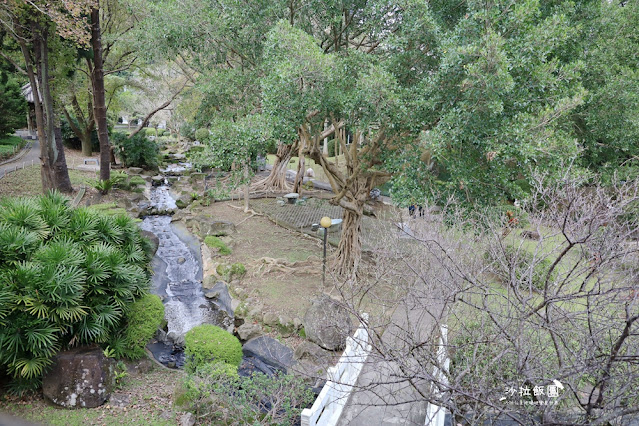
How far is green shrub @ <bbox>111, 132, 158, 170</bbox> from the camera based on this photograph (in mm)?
24969

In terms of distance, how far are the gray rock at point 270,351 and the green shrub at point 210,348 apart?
0.67 metres

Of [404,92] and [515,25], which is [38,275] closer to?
[404,92]

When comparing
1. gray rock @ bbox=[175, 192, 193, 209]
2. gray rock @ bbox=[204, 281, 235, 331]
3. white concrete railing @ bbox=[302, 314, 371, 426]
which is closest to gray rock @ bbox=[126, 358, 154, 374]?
gray rock @ bbox=[204, 281, 235, 331]

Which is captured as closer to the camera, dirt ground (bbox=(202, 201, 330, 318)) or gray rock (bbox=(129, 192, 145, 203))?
dirt ground (bbox=(202, 201, 330, 318))

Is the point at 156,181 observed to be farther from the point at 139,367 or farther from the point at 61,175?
the point at 139,367

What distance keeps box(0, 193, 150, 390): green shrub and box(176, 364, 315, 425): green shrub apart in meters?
2.13

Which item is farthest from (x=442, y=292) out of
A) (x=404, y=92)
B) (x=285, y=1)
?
(x=285, y=1)

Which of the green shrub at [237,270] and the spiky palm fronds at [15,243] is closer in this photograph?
the spiky palm fronds at [15,243]

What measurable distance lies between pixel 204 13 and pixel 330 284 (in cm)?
806

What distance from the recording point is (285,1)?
11023 mm

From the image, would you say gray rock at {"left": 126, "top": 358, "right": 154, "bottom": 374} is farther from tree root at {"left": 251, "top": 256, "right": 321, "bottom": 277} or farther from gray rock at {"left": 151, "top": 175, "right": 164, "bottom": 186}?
gray rock at {"left": 151, "top": 175, "right": 164, "bottom": 186}

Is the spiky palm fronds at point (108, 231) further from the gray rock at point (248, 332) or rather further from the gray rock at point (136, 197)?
the gray rock at point (136, 197)

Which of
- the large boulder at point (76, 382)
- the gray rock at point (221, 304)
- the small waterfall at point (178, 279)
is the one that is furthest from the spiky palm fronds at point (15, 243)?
the gray rock at point (221, 304)

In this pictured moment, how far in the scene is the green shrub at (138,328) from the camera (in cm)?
859
